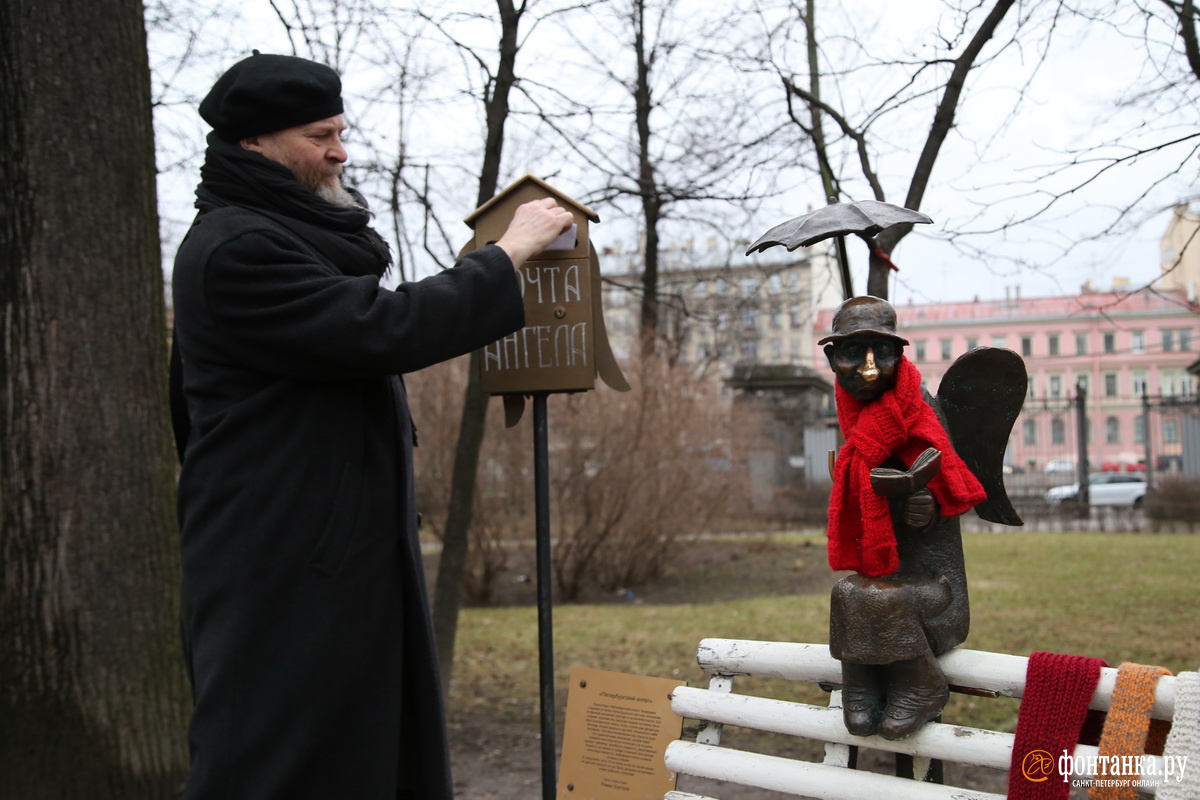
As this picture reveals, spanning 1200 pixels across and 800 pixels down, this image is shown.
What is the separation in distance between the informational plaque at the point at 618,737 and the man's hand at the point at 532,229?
Answer: 1205 millimetres

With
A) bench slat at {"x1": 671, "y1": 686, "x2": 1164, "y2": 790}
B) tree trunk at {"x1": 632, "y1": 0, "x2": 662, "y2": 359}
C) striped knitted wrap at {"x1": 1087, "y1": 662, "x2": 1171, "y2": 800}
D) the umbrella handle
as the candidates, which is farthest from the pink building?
striped knitted wrap at {"x1": 1087, "y1": 662, "x2": 1171, "y2": 800}

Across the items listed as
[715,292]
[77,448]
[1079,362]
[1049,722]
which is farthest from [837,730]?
[1079,362]

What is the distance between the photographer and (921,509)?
2180 millimetres

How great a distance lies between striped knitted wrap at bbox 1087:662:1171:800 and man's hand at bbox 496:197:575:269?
61.5 inches

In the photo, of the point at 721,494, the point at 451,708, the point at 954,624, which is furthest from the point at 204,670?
the point at 721,494

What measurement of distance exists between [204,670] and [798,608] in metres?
6.33

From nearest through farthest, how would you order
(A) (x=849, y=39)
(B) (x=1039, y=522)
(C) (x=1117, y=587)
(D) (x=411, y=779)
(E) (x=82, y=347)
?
(D) (x=411, y=779)
(E) (x=82, y=347)
(A) (x=849, y=39)
(C) (x=1117, y=587)
(B) (x=1039, y=522)

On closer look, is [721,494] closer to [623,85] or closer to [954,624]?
[623,85]

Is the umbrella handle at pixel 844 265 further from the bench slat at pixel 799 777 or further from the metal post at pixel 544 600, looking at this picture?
the bench slat at pixel 799 777

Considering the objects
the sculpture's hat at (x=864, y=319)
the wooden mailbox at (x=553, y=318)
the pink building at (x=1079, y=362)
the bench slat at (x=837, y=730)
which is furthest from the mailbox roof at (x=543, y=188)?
the pink building at (x=1079, y=362)

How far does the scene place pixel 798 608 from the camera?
305 inches

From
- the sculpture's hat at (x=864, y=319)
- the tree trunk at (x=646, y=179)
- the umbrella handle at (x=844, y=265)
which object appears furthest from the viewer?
the tree trunk at (x=646, y=179)

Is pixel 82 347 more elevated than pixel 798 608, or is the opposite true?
pixel 82 347

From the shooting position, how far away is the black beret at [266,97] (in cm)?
212
